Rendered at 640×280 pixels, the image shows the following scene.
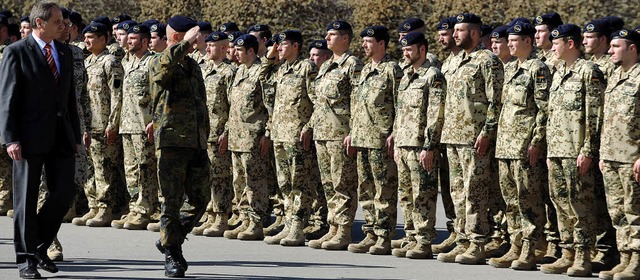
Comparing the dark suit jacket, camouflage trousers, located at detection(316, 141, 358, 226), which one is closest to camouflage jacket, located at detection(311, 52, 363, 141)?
camouflage trousers, located at detection(316, 141, 358, 226)

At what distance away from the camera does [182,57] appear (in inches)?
435

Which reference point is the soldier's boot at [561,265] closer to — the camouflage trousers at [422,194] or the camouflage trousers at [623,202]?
the camouflage trousers at [623,202]

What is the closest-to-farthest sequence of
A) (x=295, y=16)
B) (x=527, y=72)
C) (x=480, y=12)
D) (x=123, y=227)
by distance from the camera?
(x=527, y=72)
(x=123, y=227)
(x=480, y=12)
(x=295, y=16)

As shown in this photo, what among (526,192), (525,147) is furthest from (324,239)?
(525,147)

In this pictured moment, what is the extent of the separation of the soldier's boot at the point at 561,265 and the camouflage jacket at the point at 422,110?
5.17 feet

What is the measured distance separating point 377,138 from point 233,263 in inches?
76.4

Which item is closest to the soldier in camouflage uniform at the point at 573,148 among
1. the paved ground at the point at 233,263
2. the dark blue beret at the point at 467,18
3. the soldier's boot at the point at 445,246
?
the paved ground at the point at 233,263

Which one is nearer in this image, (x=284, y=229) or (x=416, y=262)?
(x=416, y=262)

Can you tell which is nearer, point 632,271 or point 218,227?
point 632,271

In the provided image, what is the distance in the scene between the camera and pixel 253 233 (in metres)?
14.6

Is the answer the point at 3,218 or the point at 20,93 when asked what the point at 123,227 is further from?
the point at 20,93

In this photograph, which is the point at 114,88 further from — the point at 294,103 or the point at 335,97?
the point at 335,97

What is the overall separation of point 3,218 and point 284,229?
3.91 metres

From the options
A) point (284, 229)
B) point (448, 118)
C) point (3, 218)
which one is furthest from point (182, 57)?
point (3, 218)
